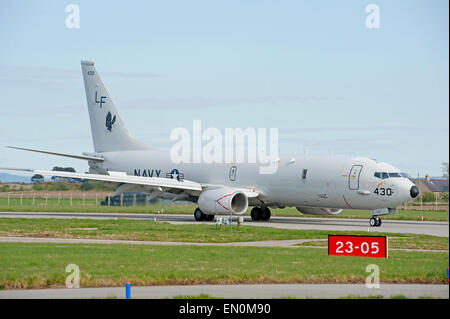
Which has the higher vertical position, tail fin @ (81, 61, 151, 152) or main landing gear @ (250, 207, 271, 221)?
tail fin @ (81, 61, 151, 152)

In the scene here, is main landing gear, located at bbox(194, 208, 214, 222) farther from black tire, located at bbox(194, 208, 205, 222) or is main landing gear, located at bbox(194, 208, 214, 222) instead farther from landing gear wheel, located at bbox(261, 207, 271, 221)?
landing gear wheel, located at bbox(261, 207, 271, 221)

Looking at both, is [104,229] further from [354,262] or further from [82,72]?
[82,72]

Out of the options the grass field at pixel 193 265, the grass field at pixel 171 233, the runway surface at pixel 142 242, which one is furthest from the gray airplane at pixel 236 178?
the grass field at pixel 193 265

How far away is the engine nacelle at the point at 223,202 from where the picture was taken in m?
44.5

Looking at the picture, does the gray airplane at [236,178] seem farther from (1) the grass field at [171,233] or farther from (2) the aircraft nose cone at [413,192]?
(1) the grass field at [171,233]

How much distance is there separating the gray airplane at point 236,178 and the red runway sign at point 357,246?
16.4m

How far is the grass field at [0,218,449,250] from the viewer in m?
32.3

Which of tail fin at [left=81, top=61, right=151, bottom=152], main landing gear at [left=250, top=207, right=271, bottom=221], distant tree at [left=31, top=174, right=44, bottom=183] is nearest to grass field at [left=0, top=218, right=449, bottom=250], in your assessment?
main landing gear at [left=250, top=207, right=271, bottom=221]

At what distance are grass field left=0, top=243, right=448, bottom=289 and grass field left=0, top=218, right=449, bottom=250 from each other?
166 inches

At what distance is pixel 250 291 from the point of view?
58.9 ft

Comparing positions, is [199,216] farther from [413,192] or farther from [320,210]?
[413,192]

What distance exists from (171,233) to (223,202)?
31.4ft
